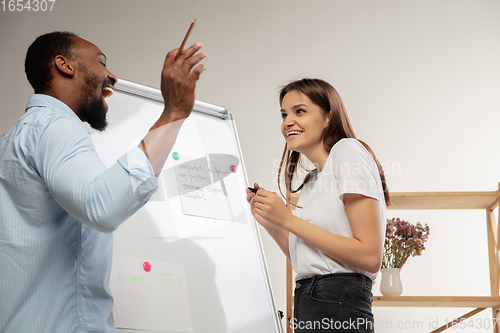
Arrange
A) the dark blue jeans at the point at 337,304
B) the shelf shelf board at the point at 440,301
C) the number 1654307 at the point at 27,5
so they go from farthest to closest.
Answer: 1. the number 1654307 at the point at 27,5
2. the shelf shelf board at the point at 440,301
3. the dark blue jeans at the point at 337,304

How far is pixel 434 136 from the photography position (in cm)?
219

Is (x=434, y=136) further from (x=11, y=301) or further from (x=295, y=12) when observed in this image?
(x=11, y=301)

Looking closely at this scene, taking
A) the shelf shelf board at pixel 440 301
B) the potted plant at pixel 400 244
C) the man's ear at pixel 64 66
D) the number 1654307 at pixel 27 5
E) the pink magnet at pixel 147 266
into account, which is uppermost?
the number 1654307 at pixel 27 5

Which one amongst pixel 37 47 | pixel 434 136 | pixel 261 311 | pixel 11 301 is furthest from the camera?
pixel 434 136

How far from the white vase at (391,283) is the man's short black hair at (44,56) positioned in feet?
4.76

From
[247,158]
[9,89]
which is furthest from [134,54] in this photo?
[247,158]

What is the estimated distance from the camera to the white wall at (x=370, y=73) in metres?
2.11

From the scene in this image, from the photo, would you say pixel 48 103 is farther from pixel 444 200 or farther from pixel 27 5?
pixel 27 5

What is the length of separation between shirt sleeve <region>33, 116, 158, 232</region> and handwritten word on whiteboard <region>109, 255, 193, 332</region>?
60 centimetres

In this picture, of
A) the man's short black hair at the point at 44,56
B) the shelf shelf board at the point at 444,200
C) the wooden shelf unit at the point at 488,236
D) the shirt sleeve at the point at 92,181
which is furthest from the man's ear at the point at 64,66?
the shelf shelf board at the point at 444,200

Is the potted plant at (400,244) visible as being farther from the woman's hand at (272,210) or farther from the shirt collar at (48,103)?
the shirt collar at (48,103)

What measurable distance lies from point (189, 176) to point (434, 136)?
1.35 m

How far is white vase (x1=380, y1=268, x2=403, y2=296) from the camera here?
1.77 m

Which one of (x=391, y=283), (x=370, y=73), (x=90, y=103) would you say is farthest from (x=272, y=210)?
(x=370, y=73)
